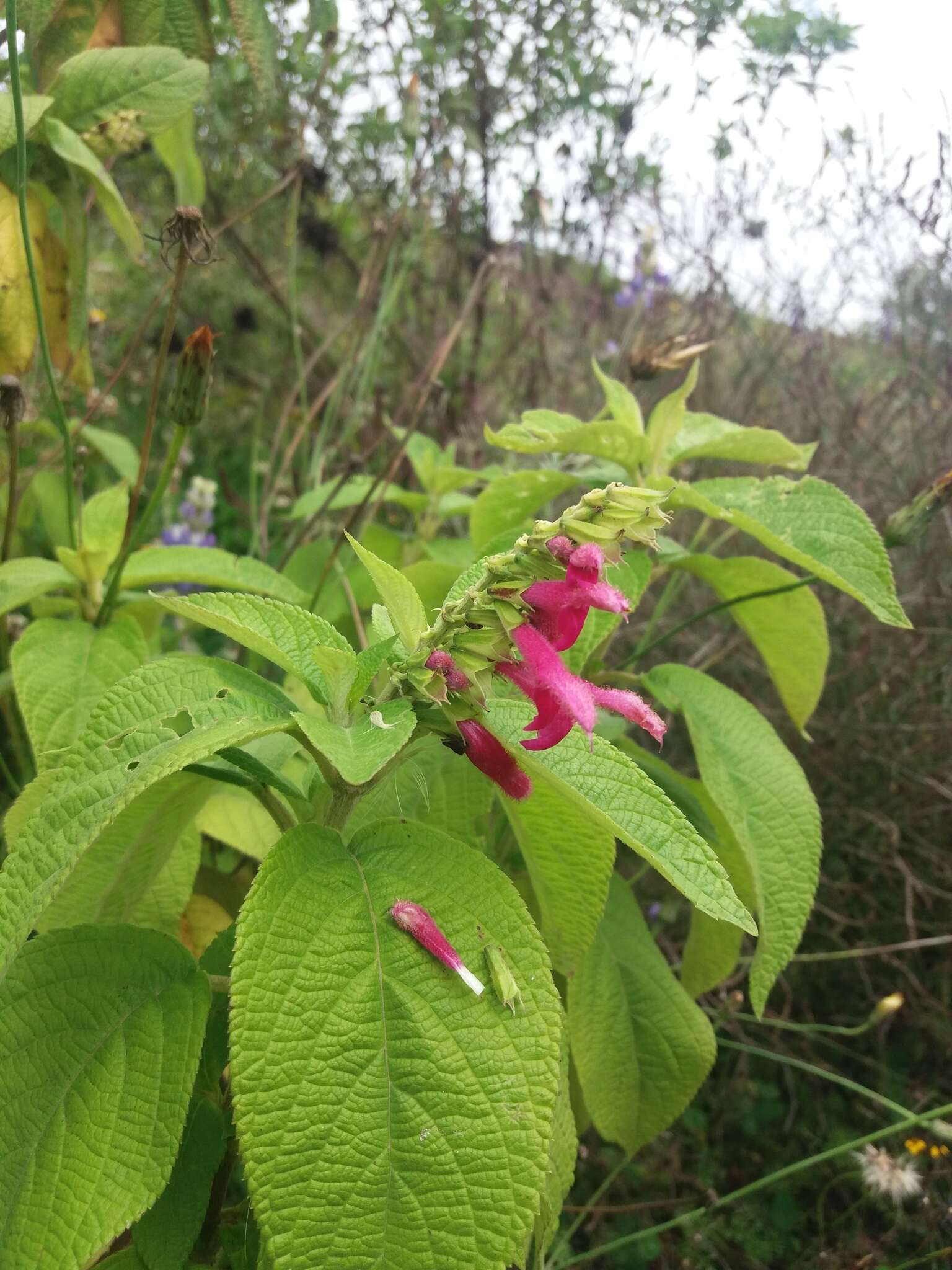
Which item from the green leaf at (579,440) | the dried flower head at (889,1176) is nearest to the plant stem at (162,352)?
the green leaf at (579,440)

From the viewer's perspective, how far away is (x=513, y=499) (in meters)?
0.94

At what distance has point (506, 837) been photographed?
94cm

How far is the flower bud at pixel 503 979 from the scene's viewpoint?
0.49 meters

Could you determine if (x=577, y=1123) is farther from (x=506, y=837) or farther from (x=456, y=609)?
(x=456, y=609)

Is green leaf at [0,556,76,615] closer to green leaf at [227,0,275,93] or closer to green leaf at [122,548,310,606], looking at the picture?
green leaf at [122,548,310,606]

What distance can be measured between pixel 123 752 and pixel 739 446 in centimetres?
69

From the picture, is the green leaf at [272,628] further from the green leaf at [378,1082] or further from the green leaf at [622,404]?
the green leaf at [622,404]

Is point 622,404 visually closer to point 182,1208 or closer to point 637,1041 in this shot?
point 637,1041

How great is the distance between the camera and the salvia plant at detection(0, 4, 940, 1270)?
1.50 feet

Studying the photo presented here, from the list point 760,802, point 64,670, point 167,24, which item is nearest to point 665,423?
point 760,802

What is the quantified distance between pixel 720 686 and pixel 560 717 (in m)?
0.42

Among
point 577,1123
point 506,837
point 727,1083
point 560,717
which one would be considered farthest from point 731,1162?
point 560,717

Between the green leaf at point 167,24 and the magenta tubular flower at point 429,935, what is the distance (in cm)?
100

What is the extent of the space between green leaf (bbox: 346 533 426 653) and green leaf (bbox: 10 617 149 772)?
0.28 meters
